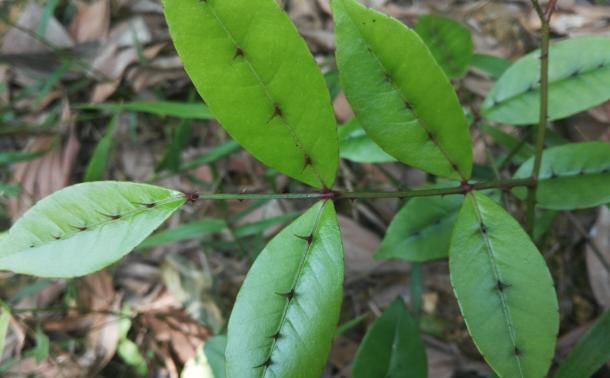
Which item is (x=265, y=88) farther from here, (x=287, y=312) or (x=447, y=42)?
(x=447, y=42)

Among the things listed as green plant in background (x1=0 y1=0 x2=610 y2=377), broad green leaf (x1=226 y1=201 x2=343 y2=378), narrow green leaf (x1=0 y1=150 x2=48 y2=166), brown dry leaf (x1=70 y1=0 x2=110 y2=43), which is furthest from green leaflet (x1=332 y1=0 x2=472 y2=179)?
brown dry leaf (x1=70 y1=0 x2=110 y2=43)

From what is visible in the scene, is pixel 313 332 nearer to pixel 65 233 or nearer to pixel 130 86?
pixel 65 233

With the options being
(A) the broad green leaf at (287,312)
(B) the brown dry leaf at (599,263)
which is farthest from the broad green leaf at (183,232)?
(B) the brown dry leaf at (599,263)

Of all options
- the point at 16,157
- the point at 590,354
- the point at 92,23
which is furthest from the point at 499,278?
the point at 92,23

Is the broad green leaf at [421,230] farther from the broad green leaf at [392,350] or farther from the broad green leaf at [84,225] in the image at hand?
the broad green leaf at [84,225]

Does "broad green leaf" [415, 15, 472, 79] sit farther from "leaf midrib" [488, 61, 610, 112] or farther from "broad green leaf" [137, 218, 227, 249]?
"broad green leaf" [137, 218, 227, 249]

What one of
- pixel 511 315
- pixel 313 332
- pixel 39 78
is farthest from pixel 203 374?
pixel 39 78

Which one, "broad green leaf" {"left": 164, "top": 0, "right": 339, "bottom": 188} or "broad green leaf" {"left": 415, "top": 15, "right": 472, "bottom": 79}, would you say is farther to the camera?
"broad green leaf" {"left": 415, "top": 15, "right": 472, "bottom": 79}
